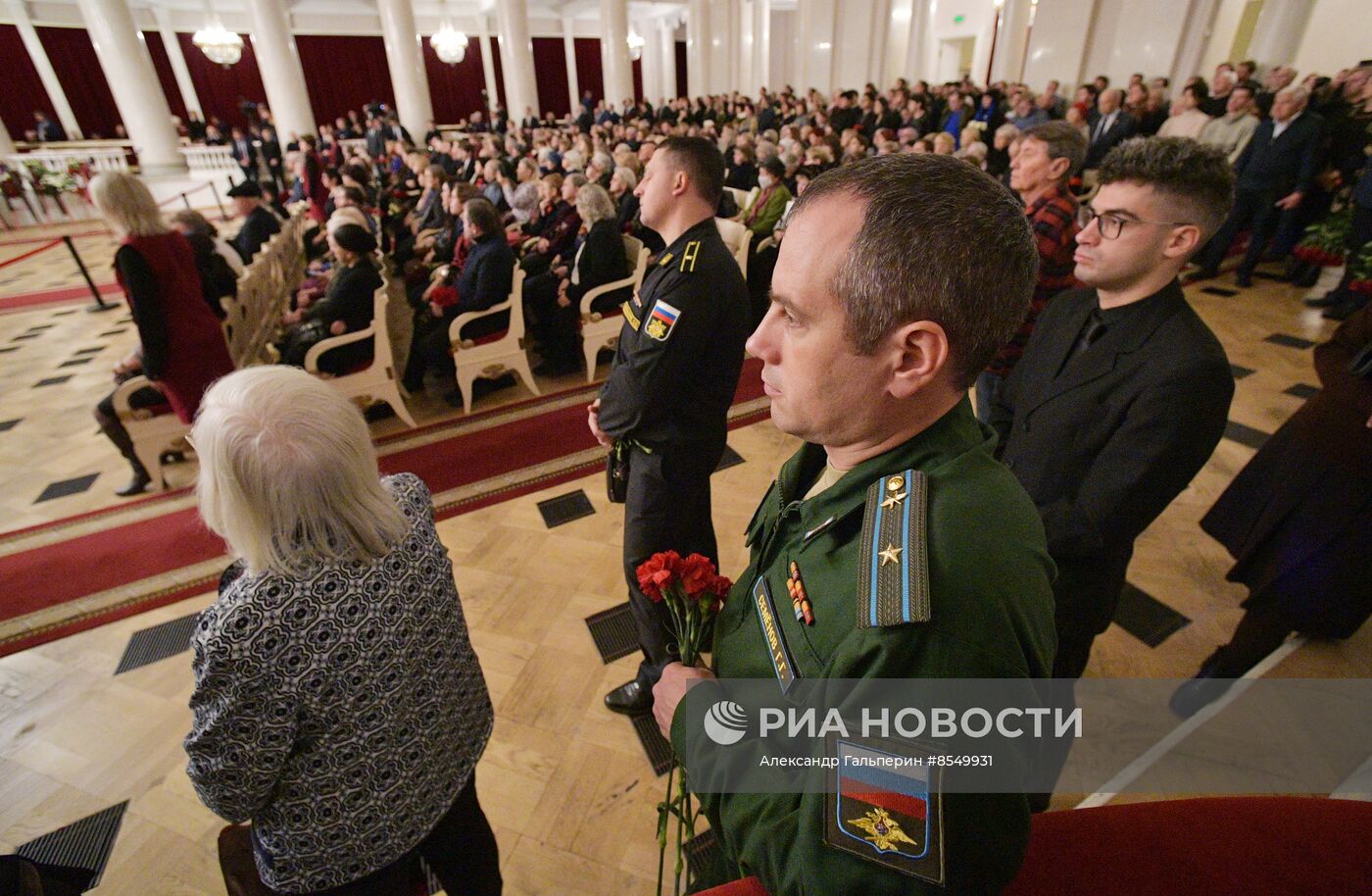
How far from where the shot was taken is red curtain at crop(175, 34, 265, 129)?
18438 mm

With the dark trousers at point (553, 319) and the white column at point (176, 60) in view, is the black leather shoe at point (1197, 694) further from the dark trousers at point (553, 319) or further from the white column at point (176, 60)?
the white column at point (176, 60)

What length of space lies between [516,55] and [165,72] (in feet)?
37.9

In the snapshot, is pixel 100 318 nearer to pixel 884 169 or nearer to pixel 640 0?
pixel 884 169

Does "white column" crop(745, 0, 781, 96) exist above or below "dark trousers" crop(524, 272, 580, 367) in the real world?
above

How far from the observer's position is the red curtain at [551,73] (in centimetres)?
2447

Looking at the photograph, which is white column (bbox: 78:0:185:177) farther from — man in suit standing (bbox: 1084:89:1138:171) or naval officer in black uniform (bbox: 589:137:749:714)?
man in suit standing (bbox: 1084:89:1138:171)

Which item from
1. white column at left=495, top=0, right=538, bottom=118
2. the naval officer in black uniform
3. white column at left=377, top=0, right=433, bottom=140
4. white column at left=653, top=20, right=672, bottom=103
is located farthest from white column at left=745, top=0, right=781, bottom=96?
the naval officer in black uniform

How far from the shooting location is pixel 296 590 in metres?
0.86

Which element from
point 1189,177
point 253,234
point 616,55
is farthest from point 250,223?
point 616,55

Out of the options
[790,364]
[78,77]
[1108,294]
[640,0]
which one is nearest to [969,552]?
[790,364]

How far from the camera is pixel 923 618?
0.55 metres

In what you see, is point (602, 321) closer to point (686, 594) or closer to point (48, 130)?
point (686, 594)

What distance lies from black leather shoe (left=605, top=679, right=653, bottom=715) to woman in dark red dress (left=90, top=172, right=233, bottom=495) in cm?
256

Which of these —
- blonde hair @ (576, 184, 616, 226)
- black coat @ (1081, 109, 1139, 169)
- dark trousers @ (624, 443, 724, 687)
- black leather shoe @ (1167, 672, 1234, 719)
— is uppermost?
black coat @ (1081, 109, 1139, 169)
